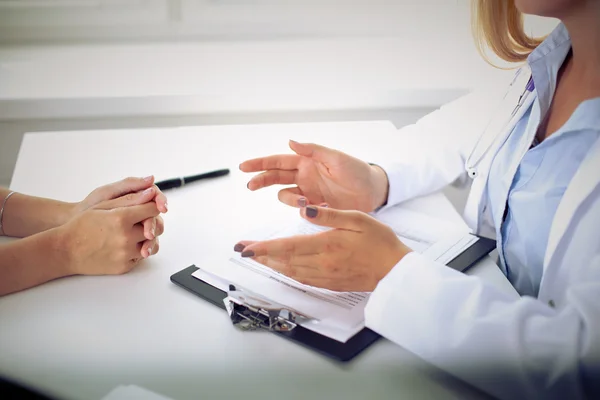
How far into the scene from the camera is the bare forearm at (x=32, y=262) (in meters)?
0.74

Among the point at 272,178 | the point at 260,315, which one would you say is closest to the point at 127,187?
the point at 272,178

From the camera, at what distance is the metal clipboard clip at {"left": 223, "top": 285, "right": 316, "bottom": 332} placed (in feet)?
2.18

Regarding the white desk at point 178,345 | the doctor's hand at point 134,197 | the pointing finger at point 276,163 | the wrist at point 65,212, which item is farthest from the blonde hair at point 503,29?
the wrist at point 65,212

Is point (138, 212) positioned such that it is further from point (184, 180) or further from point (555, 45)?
point (555, 45)

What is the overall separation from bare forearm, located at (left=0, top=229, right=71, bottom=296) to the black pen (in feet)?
0.94

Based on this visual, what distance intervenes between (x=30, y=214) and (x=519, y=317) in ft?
2.51

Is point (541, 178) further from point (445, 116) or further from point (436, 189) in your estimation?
point (445, 116)

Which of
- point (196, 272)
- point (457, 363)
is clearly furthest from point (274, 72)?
point (457, 363)

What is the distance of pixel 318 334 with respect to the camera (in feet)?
2.14

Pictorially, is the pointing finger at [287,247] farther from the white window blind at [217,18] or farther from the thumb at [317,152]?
the white window blind at [217,18]

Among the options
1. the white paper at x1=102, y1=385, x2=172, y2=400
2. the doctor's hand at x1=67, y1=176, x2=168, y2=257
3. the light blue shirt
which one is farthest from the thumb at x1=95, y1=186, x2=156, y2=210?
the light blue shirt

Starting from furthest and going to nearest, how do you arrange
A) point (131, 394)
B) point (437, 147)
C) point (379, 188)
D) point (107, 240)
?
point (437, 147)
point (379, 188)
point (107, 240)
point (131, 394)

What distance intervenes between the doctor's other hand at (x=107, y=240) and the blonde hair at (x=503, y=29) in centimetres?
67

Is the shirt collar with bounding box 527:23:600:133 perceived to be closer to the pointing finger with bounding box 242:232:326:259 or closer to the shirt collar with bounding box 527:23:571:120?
the shirt collar with bounding box 527:23:571:120
